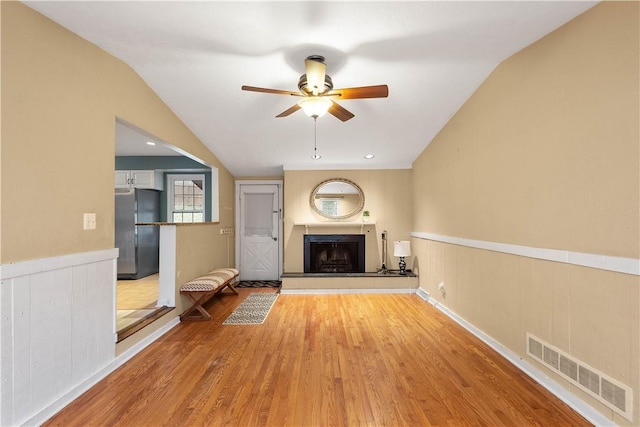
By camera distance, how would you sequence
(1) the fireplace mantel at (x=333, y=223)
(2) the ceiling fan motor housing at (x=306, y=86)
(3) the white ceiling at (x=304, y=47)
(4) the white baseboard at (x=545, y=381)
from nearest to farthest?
(4) the white baseboard at (x=545, y=381)
(3) the white ceiling at (x=304, y=47)
(2) the ceiling fan motor housing at (x=306, y=86)
(1) the fireplace mantel at (x=333, y=223)

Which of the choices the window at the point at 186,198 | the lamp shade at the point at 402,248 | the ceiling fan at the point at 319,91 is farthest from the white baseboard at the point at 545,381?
the window at the point at 186,198

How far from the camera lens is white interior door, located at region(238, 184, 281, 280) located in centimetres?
596

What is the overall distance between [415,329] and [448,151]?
2.23m

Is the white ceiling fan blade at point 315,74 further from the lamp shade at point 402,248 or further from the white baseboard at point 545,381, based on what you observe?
the lamp shade at point 402,248

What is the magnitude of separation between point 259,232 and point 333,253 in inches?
63.2

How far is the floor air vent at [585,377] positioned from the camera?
5.45 feet

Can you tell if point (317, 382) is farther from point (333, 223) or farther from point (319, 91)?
point (333, 223)

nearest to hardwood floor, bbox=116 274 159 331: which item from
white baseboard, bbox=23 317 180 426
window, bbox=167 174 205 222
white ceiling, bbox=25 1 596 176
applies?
white baseboard, bbox=23 317 180 426

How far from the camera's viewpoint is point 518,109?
2.50 meters

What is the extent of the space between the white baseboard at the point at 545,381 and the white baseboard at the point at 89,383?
3.31 metres

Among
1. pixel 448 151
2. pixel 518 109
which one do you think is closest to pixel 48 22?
pixel 518 109

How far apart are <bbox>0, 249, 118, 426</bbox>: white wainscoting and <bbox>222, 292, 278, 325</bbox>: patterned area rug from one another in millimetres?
1355

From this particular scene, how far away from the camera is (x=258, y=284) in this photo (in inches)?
220

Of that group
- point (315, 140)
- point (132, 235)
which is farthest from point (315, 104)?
point (132, 235)
